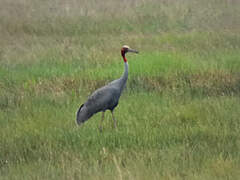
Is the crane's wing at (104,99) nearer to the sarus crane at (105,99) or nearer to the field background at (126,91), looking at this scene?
the sarus crane at (105,99)

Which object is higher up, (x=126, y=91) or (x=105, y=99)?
(x=105, y=99)

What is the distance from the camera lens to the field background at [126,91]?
4949mm

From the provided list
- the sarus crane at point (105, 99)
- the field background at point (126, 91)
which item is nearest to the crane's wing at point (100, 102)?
the sarus crane at point (105, 99)

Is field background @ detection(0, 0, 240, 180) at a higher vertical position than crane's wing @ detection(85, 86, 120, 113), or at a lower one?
lower

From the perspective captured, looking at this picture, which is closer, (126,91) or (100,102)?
(100,102)

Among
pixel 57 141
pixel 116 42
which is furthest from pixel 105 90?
pixel 116 42

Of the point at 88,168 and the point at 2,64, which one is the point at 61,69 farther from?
the point at 88,168

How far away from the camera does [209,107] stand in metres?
6.70

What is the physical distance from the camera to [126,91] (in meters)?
7.95

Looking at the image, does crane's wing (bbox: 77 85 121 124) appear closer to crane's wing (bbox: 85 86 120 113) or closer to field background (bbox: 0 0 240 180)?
crane's wing (bbox: 85 86 120 113)

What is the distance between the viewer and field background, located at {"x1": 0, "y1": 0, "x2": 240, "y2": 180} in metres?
4.95

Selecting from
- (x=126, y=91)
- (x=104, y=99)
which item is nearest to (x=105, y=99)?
(x=104, y=99)

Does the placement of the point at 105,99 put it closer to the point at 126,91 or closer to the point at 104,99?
the point at 104,99

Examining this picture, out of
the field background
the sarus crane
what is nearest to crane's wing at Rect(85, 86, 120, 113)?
the sarus crane
